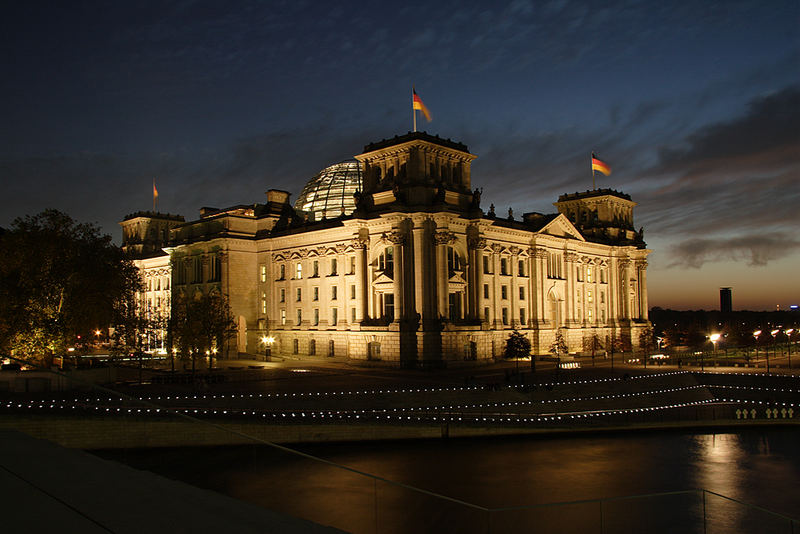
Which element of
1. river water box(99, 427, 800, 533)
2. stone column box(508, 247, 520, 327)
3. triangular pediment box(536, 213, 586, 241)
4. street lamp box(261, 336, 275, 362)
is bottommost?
river water box(99, 427, 800, 533)

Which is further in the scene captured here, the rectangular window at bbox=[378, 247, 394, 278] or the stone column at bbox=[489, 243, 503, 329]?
the stone column at bbox=[489, 243, 503, 329]

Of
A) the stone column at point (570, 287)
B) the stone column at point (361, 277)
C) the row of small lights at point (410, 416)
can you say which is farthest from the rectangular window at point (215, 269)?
the row of small lights at point (410, 416)

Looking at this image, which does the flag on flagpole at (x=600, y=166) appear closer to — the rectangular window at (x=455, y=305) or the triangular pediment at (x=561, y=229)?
the triangular pediment at (x=561, y=229)

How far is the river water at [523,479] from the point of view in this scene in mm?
19750

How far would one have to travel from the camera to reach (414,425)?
134ft

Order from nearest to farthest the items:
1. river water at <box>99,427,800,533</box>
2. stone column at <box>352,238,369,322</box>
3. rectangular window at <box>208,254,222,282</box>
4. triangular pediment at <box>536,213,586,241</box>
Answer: river water at <box>99,427,800,533</box>
stone column at <box>352,238,369,322</box>
rectangular window at <box>208,254,222,282</box>
triangular pediment at <box>536,213,586,241</box>

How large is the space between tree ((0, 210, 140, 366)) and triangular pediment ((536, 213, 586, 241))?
54.8 m

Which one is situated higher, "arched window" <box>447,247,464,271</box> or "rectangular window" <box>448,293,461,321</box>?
"arched window" <box>447,247,464,271</box>

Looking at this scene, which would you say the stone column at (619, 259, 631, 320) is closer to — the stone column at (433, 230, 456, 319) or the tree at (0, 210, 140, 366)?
the stone column at (433, 230, 456, 319)

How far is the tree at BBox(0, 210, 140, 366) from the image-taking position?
157 ft

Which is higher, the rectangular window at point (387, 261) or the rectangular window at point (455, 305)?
the rectangular window at point (387, 261)

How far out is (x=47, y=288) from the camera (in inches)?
1960

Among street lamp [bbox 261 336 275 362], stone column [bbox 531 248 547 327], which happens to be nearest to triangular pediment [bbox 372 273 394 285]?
street lamp [bbox 261 336 275 362]

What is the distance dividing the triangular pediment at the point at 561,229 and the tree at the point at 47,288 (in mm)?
54815
